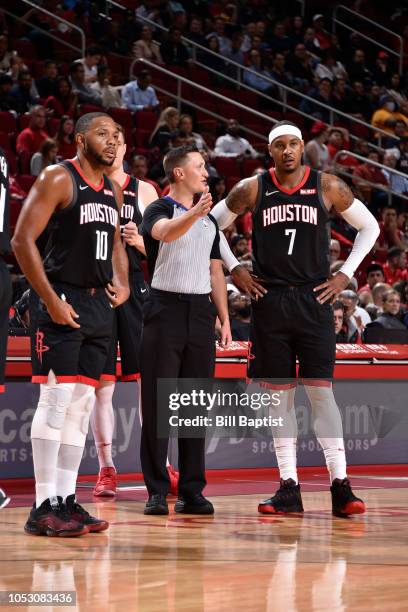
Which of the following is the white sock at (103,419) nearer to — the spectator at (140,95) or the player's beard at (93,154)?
the player's beard at (93,154)

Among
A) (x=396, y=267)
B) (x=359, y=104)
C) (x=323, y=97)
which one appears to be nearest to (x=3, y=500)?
(x=396, y=267)

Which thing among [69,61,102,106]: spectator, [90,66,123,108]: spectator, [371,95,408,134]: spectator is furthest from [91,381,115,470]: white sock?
[371,95,408,134]: spectator

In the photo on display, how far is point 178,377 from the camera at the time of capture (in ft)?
20.7

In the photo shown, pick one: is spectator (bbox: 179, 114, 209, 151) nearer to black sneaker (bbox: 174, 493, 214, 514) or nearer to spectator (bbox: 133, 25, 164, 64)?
spectator (bbox: 133, 25, 164, 64)

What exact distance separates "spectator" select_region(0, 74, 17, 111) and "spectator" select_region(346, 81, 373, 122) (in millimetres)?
6651

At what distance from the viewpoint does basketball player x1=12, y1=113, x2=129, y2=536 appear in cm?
521

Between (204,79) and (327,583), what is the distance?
13111 millimetres

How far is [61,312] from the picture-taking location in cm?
516

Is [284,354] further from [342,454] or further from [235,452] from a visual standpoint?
[235,452]

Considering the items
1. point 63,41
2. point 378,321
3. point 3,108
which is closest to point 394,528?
point 378,321

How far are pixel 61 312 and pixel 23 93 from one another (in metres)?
8.54

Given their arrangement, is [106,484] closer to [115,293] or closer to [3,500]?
[3,500]

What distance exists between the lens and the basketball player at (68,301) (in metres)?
5.21

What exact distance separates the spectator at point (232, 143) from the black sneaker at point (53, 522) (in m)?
10.1
